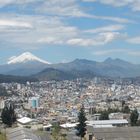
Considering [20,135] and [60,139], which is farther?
[60,139]

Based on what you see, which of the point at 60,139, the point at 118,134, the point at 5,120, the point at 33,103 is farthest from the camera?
the point at 33,103

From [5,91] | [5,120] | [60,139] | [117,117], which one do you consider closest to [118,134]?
[60,139]

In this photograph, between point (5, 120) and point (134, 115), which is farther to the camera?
point (134, 115)

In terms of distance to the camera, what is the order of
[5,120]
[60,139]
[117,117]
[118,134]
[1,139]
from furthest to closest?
[117,117] → [5,120] → [118,134] → [60,139] → [1,139]

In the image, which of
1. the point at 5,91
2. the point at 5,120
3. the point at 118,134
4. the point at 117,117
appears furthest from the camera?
the point at 5,91

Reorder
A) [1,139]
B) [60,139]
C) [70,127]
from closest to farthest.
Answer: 1. [1,139]
2. [60,139]
3. [70,127]

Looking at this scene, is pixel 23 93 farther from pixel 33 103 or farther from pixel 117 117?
pixel 117 117

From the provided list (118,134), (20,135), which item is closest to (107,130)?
(118,134)

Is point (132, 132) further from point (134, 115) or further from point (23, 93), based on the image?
point (23, 93)
